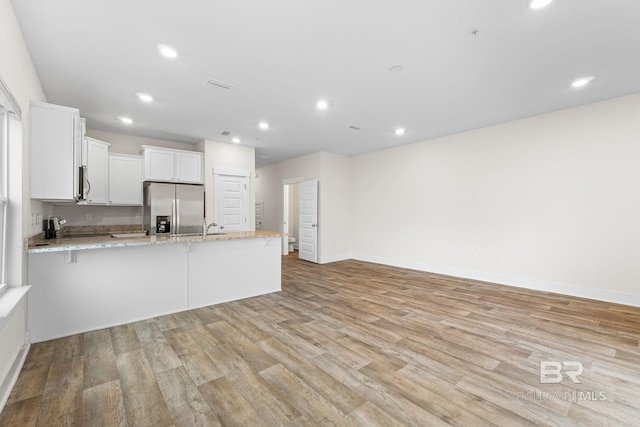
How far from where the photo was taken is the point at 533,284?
4.54 meters

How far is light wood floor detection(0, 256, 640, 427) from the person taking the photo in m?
1.73

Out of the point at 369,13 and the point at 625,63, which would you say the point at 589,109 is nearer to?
the point at 625,63

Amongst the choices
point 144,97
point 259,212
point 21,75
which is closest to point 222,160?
point 144,97

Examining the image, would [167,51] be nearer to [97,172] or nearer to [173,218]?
[97,172]

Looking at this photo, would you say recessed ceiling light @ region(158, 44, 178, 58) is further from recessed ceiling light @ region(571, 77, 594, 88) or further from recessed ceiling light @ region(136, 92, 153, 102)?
recessed ceiling light @ region(571, 77, 594, 88)

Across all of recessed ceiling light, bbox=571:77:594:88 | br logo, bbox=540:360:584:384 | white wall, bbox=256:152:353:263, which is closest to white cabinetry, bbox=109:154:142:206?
white wall, bbox=256:152:353:263

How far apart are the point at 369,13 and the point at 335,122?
2581 millimetres

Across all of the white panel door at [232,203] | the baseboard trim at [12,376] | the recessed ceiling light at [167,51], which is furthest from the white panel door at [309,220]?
the baseboard trim at [12,376]

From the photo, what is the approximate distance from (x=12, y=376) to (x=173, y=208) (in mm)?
3512

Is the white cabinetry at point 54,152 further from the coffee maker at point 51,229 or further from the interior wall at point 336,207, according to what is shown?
the interior wall at point 336,207

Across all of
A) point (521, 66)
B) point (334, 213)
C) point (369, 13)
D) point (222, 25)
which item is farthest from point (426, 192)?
point (222, 25)

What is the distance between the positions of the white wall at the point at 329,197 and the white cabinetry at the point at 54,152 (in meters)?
4.84

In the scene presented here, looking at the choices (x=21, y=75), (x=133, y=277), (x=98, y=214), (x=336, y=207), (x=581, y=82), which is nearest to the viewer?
(x=21, y=75)

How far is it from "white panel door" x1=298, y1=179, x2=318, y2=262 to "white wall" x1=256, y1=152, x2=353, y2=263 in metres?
0.11
